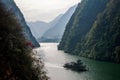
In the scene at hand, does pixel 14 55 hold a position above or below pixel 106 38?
below

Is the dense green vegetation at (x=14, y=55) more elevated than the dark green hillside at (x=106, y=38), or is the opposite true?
the dark green hillside at (x=106, y=38)

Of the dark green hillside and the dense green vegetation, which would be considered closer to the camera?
the dense green vegetation

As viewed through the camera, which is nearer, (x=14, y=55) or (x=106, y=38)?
(x=14, y=55)

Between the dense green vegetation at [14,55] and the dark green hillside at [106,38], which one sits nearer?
the dense green vegetation at [14,55]

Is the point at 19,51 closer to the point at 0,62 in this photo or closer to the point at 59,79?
the point at 0,62
